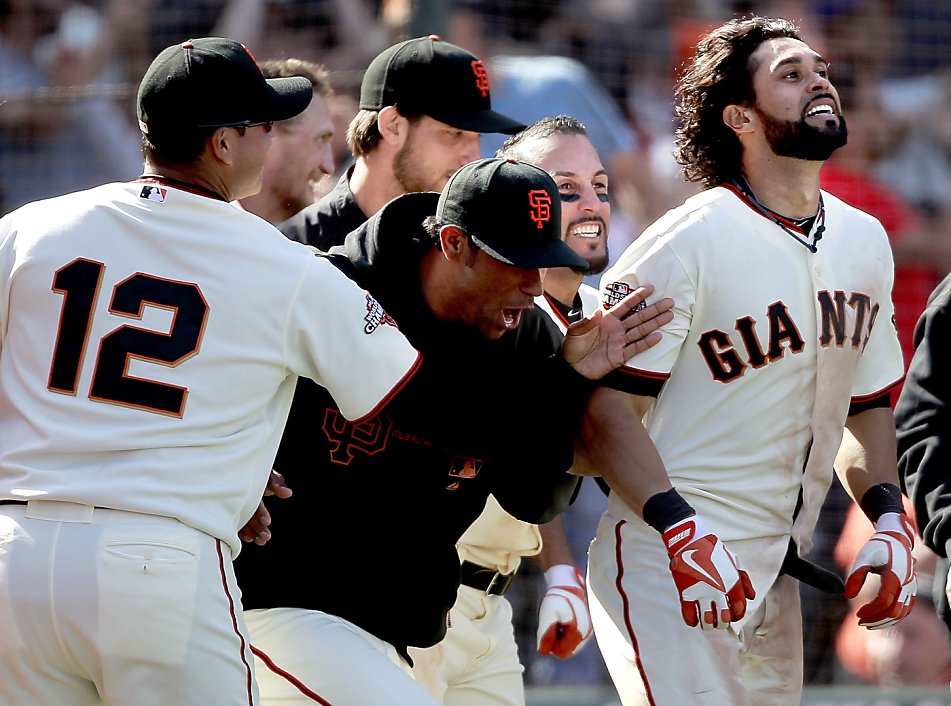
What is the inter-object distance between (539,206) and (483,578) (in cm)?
156

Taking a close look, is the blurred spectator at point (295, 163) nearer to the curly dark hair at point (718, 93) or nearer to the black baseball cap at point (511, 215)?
the curly dark hair at point (718, 93)

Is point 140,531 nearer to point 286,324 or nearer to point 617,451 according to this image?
point 286,324

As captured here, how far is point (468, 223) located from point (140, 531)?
41.4 inches

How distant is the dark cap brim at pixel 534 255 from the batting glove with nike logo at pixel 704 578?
67 centimetres

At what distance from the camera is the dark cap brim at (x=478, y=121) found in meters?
4.67

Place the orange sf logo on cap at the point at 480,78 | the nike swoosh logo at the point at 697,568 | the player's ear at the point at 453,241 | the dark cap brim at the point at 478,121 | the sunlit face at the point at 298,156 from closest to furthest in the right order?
the nike swoosh logo at the point at 697,568
the player's ear at the point at 453,241
the dark cap brim at the point at 478,121
the orange sf logo on cap at the point at 480,78
the sunlit face at the point at 298,156

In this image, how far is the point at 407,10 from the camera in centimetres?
621

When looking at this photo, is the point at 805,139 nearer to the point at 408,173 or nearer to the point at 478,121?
the point at 478,121

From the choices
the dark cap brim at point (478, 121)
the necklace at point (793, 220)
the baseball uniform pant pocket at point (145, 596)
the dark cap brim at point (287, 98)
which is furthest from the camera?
the dark cap brim at point (478, 121)

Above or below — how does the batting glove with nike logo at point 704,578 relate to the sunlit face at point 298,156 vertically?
below

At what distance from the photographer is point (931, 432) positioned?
4121 millimetres

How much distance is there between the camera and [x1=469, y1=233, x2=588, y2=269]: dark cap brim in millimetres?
3283

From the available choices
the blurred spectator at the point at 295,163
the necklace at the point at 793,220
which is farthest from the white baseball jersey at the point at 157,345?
the blurred spectator at the point at 295,163

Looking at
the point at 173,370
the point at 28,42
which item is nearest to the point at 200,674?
the point at 173,370
